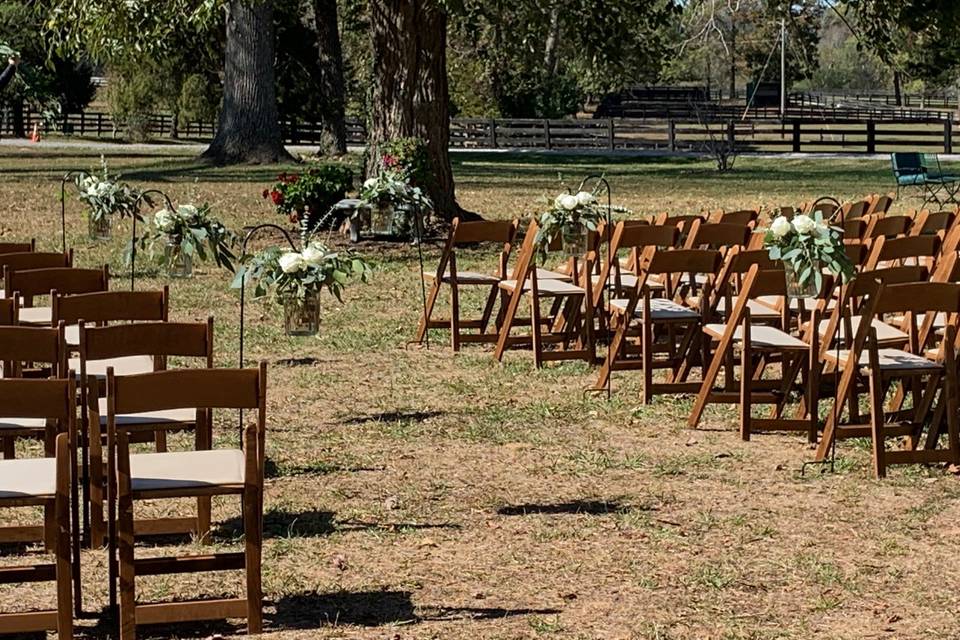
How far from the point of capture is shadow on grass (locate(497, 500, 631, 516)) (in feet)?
25.4

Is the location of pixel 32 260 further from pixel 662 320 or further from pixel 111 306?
pixel 662 320

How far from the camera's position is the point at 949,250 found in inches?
407

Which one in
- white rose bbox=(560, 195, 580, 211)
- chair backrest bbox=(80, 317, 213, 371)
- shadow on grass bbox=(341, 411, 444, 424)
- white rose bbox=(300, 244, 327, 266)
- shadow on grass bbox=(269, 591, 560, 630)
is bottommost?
shadow on grass bbox=(269, 591, 560, 630)

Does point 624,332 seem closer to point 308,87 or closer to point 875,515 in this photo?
point 875,515

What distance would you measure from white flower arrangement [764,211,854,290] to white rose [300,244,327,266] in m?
2.32

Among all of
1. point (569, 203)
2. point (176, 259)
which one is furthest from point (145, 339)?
point (569, 203)

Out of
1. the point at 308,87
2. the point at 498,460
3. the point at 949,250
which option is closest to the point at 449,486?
the point at 498,460

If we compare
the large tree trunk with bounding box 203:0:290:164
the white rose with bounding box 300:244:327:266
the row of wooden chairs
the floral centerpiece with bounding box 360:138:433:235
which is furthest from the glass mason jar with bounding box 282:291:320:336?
the large tree trunk with bounding box 203:0:290:164

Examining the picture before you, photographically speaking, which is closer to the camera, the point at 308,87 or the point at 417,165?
the point at 417,165

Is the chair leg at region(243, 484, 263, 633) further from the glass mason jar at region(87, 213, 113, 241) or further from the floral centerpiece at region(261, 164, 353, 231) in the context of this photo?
the floral centerpiece at region(261, 164, 353, 231)

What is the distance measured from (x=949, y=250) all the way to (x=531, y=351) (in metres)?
3.44

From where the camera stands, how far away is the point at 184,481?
5824mm

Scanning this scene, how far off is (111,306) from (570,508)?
7.40 feet

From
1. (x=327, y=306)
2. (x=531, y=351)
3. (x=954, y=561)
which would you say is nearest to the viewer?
(x=954, y=561)
